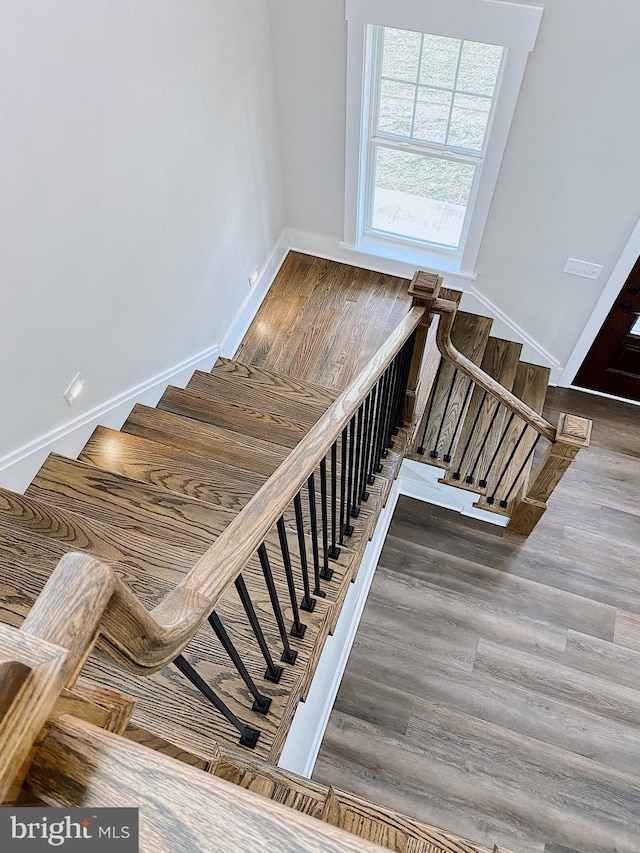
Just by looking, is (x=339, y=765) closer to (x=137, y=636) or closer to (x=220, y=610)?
(x=220, y=610)

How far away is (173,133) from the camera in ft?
9.52

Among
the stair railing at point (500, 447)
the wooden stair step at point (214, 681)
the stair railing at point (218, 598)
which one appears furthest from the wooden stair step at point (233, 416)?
the wooden stair step at point (214, 681)

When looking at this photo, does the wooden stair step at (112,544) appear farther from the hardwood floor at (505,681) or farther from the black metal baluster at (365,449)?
the hardwood floor at (505,681)

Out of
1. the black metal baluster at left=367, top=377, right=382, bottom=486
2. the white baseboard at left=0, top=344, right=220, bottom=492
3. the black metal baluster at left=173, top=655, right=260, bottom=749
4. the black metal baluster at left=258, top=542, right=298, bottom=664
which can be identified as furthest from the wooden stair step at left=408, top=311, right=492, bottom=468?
the black metal baluster at left=173, top=655, right=260, bottom=749

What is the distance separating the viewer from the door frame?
3525 millimetres

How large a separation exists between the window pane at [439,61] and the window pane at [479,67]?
0.05m

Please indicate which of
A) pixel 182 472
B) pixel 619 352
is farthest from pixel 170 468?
pixel 619 352

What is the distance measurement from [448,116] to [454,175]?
0.41 metres

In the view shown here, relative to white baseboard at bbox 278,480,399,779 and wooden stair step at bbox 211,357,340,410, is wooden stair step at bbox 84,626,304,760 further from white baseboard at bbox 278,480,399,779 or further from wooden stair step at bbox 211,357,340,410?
wooden stair step at bbox 211,357,340,410

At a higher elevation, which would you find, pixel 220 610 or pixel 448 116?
pixel 448 116

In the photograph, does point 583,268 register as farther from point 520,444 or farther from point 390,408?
point 390,408

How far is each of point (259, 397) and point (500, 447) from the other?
55.1 inches

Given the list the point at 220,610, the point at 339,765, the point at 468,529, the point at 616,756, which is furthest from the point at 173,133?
the point at 616,756

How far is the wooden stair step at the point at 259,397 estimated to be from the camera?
137 inches
